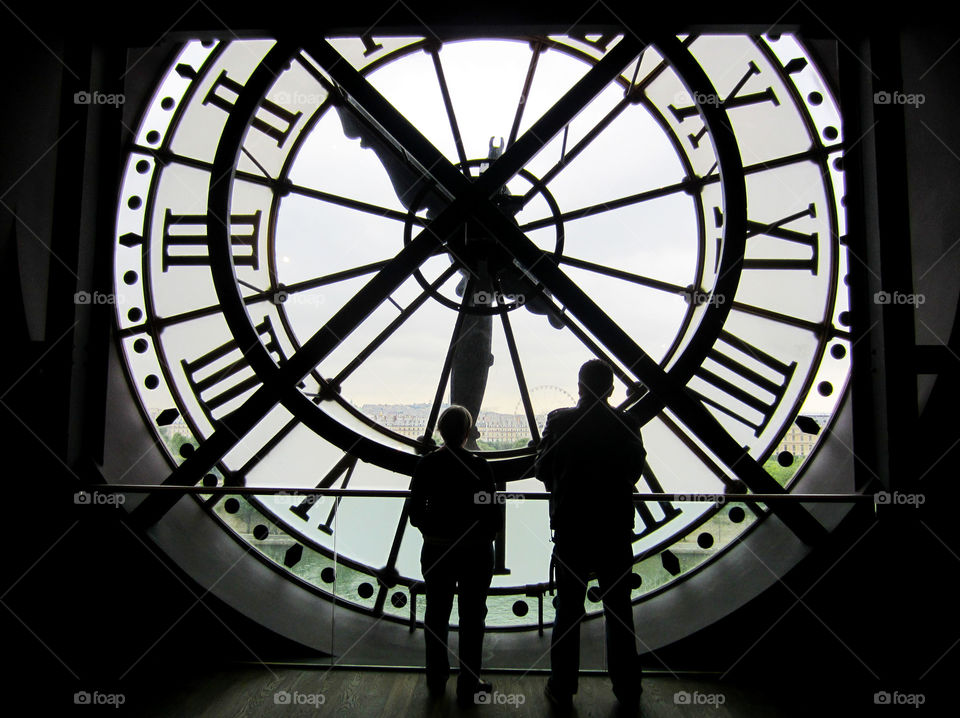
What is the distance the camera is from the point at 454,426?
2250 mm

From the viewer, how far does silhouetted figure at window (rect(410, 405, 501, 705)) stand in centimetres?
216

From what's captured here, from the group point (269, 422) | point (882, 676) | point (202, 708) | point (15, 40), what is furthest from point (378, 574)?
point (15, 40)

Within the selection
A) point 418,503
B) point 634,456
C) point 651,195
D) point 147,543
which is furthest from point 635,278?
point 147,543

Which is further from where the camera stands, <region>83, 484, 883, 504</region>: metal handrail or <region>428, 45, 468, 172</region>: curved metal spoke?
<region>428, 45, 468, 172</region>: curved metal spoke

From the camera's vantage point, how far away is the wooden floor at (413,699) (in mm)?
2172

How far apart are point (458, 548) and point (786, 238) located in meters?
2.56

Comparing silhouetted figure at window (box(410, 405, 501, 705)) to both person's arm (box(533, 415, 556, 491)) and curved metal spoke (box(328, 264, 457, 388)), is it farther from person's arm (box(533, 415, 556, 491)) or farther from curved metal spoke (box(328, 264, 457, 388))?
curved metal spoke (box(328, 264, 457, 388))

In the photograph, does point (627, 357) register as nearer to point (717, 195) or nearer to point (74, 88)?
point (717, 195)

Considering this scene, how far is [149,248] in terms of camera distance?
10.7 feet

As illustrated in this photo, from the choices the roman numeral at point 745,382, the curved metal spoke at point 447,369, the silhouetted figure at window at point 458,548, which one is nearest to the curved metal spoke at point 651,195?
the curved metal spoke at point 447,369

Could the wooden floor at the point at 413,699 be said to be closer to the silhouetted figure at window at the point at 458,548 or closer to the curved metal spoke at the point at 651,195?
the silhouetted figure at window at the point at 458,548

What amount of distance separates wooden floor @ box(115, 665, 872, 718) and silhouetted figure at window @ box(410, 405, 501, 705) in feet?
0.52

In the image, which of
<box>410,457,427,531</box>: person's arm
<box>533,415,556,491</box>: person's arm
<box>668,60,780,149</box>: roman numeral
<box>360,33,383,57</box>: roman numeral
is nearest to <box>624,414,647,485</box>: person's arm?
<box>533,415,556,491</box>: person's arm

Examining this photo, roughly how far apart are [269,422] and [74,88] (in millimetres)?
1944
